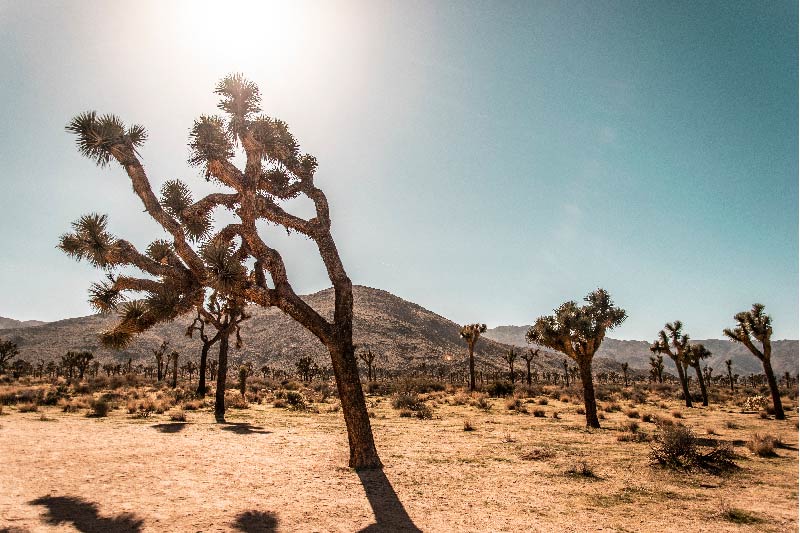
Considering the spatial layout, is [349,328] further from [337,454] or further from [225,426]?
[225,426]

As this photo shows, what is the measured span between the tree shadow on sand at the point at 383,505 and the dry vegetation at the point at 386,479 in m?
0.04

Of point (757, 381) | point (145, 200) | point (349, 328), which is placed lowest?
point (757, 381)

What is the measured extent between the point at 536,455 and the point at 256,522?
7.88 metres

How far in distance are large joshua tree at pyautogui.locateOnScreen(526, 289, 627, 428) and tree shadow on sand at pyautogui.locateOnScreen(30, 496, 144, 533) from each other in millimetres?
17184

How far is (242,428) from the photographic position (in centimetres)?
1584

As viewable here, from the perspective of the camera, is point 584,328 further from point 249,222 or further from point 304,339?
point 304,339

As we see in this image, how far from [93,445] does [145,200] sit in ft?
22.2

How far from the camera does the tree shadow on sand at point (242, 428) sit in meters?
15.0

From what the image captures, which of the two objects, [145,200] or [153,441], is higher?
[145,200]

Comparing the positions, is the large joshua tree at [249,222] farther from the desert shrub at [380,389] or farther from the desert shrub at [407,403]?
the desert shrub at [380,389]

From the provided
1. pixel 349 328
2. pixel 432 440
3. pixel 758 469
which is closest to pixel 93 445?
pixel 349 328

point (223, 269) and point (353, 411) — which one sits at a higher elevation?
point (223, 269)

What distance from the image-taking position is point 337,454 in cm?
1141

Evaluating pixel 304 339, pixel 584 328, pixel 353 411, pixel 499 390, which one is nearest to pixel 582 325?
pixel 584 328
